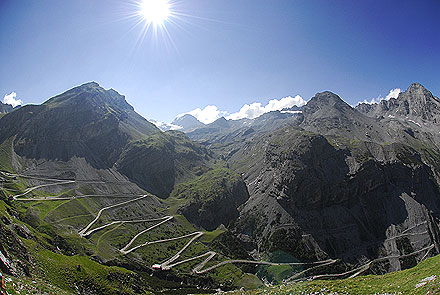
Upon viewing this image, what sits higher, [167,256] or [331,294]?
[331,294]

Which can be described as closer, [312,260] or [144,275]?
[144,275]

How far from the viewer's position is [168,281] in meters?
141

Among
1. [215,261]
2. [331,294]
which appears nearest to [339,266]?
[215,261]

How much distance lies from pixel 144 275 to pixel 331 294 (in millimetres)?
126797

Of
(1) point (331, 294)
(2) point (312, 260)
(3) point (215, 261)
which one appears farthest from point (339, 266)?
(1) point (331, 294)

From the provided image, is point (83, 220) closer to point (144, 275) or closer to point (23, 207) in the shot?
point (23, 207)

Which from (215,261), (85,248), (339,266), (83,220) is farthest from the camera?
(339,266)

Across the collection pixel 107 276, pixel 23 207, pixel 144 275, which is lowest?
pixel 144 275

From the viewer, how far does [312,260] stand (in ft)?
638

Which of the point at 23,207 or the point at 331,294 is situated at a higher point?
the point at 23,207

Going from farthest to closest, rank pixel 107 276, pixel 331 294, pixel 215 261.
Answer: pixel 215 261, pixel 107 276, pixel 331 294

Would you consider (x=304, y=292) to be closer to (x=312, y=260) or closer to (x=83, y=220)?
(x=83, y=220)

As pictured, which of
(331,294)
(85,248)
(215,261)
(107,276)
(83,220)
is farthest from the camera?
(215,261)

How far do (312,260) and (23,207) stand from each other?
7979 inches
